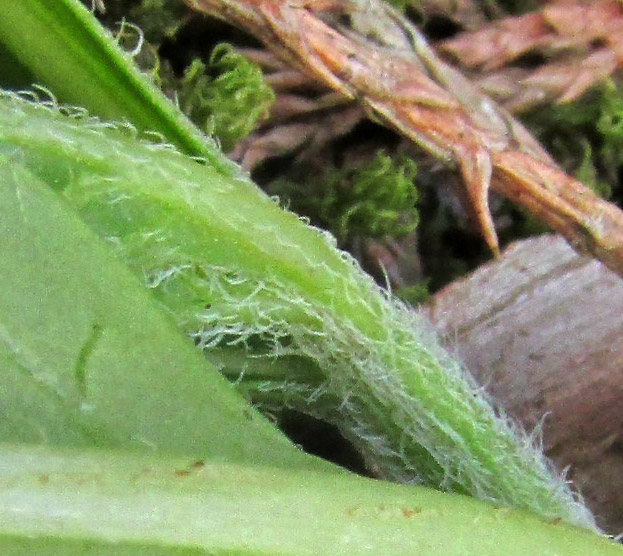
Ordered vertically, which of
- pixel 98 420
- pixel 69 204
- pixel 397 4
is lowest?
pixel 98 420

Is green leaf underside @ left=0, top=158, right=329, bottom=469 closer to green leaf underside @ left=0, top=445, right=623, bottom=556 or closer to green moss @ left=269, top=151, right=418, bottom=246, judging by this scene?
green leaf underside @ left=0, top=445, right=623, bottom=556

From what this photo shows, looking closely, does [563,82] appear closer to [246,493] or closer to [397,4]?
[397,4]

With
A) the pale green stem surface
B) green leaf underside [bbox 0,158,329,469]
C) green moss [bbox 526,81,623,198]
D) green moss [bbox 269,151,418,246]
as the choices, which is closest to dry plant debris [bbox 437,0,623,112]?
green moss [bbox 526,81,623,198]

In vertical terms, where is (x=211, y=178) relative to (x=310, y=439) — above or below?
above

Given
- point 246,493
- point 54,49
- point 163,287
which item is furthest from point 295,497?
point 54,49

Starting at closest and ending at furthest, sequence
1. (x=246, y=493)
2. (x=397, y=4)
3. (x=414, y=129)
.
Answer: (x=246, y=493) → (x=414, y=129) → (x=397, y=4)

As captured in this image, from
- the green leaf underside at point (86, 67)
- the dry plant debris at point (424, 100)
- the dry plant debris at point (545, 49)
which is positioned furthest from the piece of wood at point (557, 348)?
the green leaf underside at point (86, 67)
